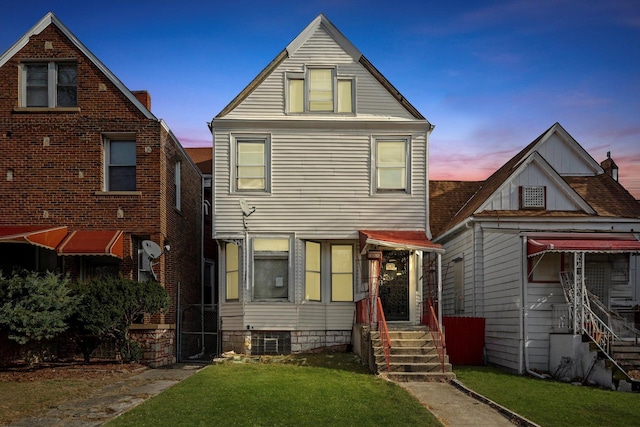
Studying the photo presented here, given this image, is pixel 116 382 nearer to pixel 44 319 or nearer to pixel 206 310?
pixel 44 319

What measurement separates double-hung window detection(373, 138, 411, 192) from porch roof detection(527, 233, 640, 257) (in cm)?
466

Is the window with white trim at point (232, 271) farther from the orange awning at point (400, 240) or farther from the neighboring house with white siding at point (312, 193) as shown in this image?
the orange awning at point (400, 240)

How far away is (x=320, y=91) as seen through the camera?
20906mm

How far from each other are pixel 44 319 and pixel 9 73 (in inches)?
301

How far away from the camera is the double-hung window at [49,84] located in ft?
64.4

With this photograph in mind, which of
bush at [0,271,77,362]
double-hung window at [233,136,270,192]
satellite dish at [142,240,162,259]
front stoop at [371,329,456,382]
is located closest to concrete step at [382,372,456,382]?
front stoop at [371,329,456,382]

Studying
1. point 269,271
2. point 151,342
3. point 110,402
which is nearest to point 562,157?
point 269,271

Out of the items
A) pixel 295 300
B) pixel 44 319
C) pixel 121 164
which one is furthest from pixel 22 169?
pixel 295 300

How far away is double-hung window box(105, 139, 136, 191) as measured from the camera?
19.5m

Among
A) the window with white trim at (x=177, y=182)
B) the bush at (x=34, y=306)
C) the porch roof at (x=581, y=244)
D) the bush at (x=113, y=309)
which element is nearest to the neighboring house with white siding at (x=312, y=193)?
the window with white trim at (x=177, y=182)

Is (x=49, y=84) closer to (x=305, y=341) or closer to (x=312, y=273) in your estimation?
(x=312, y=273)

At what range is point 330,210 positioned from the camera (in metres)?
20.5

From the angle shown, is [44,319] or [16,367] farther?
[16,367]

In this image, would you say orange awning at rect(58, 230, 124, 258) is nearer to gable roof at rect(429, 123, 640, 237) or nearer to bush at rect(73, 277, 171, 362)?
bush at rect(73, 277, 171, 362)
